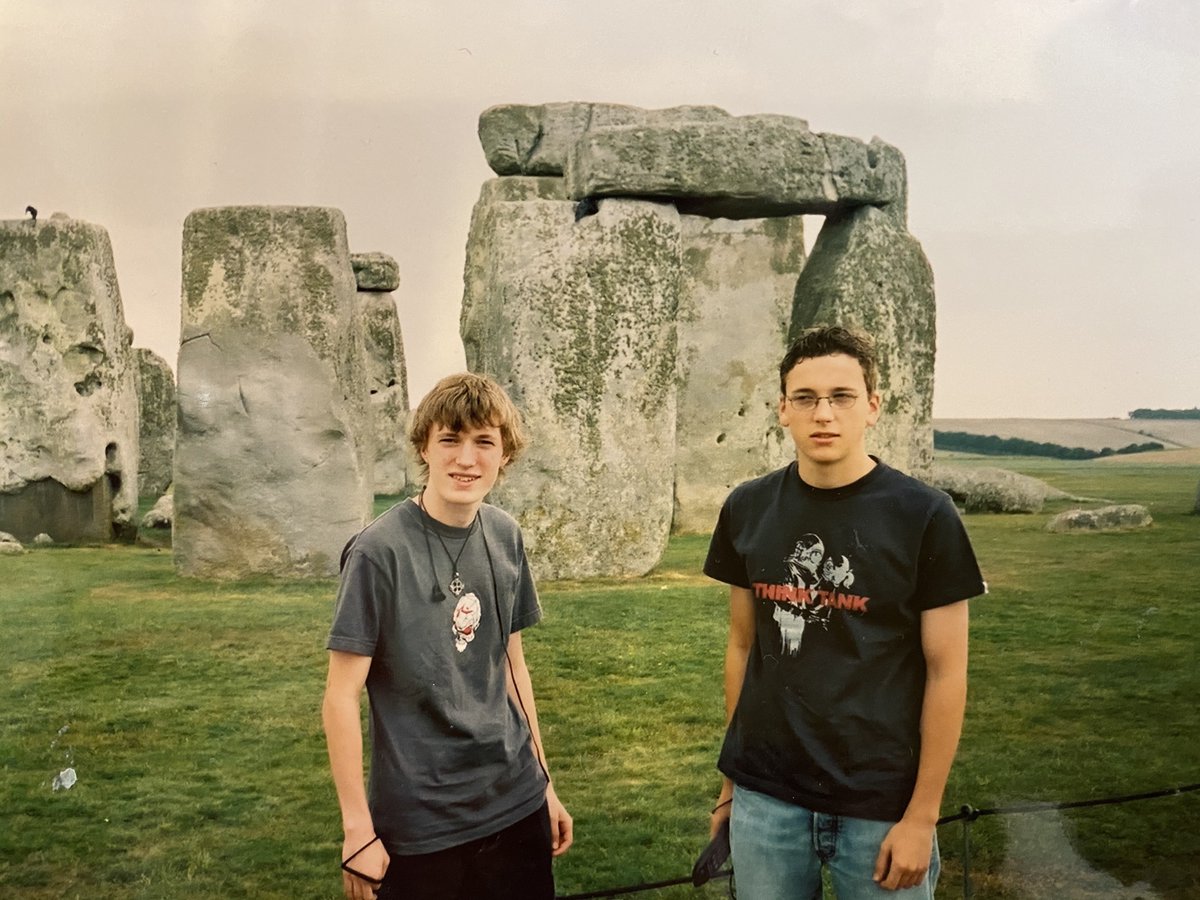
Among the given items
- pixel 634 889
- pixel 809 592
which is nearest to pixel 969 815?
pixel 634 889

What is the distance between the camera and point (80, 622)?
3.52 meters

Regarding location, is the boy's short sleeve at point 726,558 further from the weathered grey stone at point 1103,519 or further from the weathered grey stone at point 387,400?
the weathered grey stone at point 387,400

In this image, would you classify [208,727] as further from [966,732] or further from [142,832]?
[966,732]

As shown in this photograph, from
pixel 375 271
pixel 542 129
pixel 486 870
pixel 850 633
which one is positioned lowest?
pixel 486 870

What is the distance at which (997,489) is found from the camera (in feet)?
14.8

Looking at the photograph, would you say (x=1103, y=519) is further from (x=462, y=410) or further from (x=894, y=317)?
(x=462, y=410)

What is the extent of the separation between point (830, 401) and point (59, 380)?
420cm

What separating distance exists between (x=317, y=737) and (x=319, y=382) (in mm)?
1957

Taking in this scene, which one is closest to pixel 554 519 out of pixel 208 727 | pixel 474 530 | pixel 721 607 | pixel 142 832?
pixel 721 607

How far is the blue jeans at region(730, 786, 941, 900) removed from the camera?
77.1 inches

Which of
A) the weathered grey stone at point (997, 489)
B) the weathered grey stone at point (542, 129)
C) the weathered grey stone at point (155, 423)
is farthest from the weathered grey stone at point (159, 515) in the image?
the weathered grey stone at point (997, 489)

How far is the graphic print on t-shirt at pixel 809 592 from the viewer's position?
1980 millimetres

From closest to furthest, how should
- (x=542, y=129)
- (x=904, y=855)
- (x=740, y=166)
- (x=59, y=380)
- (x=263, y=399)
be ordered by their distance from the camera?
(x=904, y=855) < (x=740, y=166) < (x=263, y=399) < (x=59, y=380) < (x=542, y=129)

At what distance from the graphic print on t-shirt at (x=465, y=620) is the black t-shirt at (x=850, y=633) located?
0.46 meters
